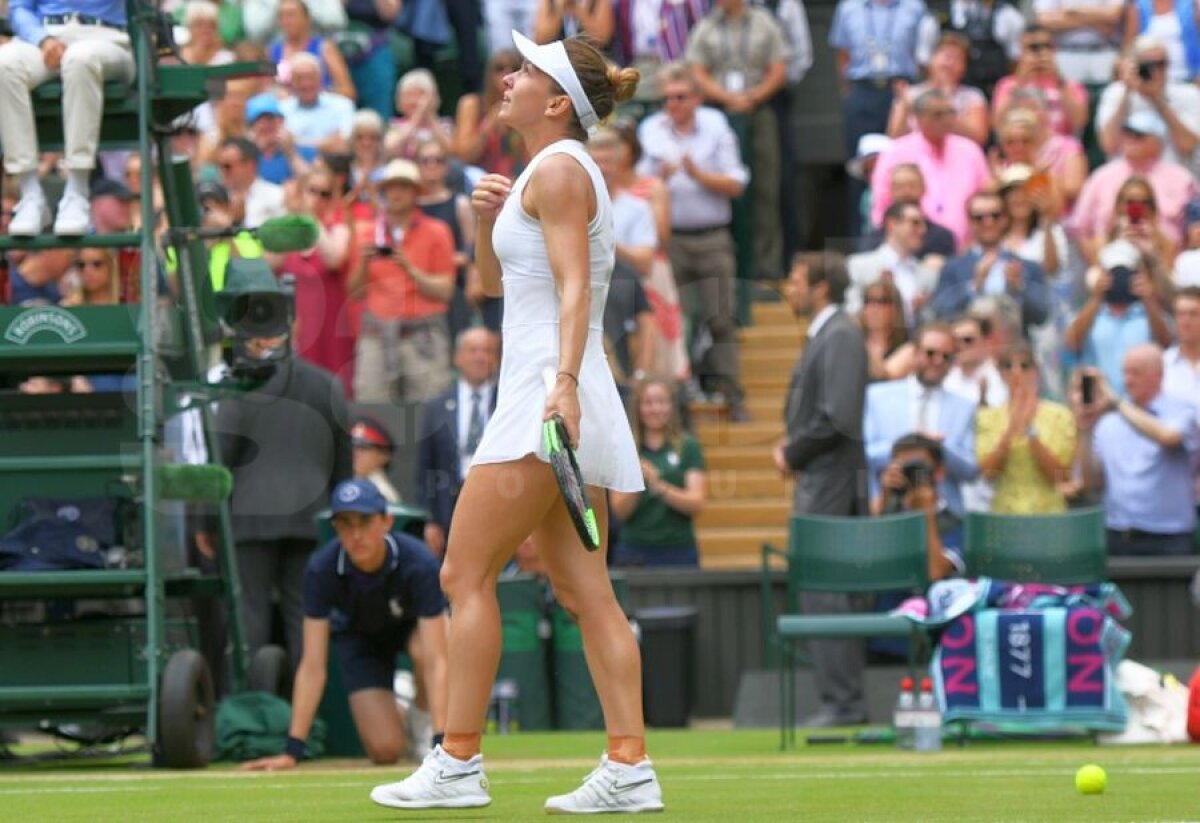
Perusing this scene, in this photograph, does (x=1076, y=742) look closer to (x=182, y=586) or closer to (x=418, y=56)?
(x=182, y=586)

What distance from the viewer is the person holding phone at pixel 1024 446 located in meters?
15.2

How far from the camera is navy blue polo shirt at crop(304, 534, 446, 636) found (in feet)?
39.7

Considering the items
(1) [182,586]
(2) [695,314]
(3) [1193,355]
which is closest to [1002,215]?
(3) [1193,355]

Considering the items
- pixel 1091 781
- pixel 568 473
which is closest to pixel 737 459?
pixel 1091 781

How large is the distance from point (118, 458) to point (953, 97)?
9.01 m

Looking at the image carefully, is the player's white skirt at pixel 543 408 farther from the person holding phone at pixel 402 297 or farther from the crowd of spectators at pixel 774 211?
the person holding phone at pixel 402 297

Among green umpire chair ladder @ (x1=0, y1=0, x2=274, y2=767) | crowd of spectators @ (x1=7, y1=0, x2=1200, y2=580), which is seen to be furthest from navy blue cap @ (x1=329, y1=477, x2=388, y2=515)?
crowd of spectators @ (x1=7, y1=0, x2=1200, y2=580)

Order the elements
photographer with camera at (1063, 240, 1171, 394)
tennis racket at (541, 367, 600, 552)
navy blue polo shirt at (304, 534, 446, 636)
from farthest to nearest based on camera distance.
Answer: photographer with camera at (1063, 240, 1171, 394) → navy blue polo shirt at (304, 534, 446, 636) → tennis racket at (541, 367, 600, 552)

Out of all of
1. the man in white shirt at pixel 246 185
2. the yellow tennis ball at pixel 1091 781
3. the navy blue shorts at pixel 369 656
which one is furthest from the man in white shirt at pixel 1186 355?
the yellow tennis ball at pixel 1091 781

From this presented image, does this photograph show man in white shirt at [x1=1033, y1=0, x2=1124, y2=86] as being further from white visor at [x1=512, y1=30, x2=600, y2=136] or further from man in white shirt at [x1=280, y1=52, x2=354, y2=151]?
white visor at [x1=512, y1=30, x2=600, y2=136]

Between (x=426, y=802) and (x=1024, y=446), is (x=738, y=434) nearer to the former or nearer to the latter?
(x=1024, y=446)

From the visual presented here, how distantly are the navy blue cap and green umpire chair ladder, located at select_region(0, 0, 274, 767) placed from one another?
0.68m

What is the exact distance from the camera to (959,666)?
1320 centimetres

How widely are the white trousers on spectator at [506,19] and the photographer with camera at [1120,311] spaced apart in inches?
238
